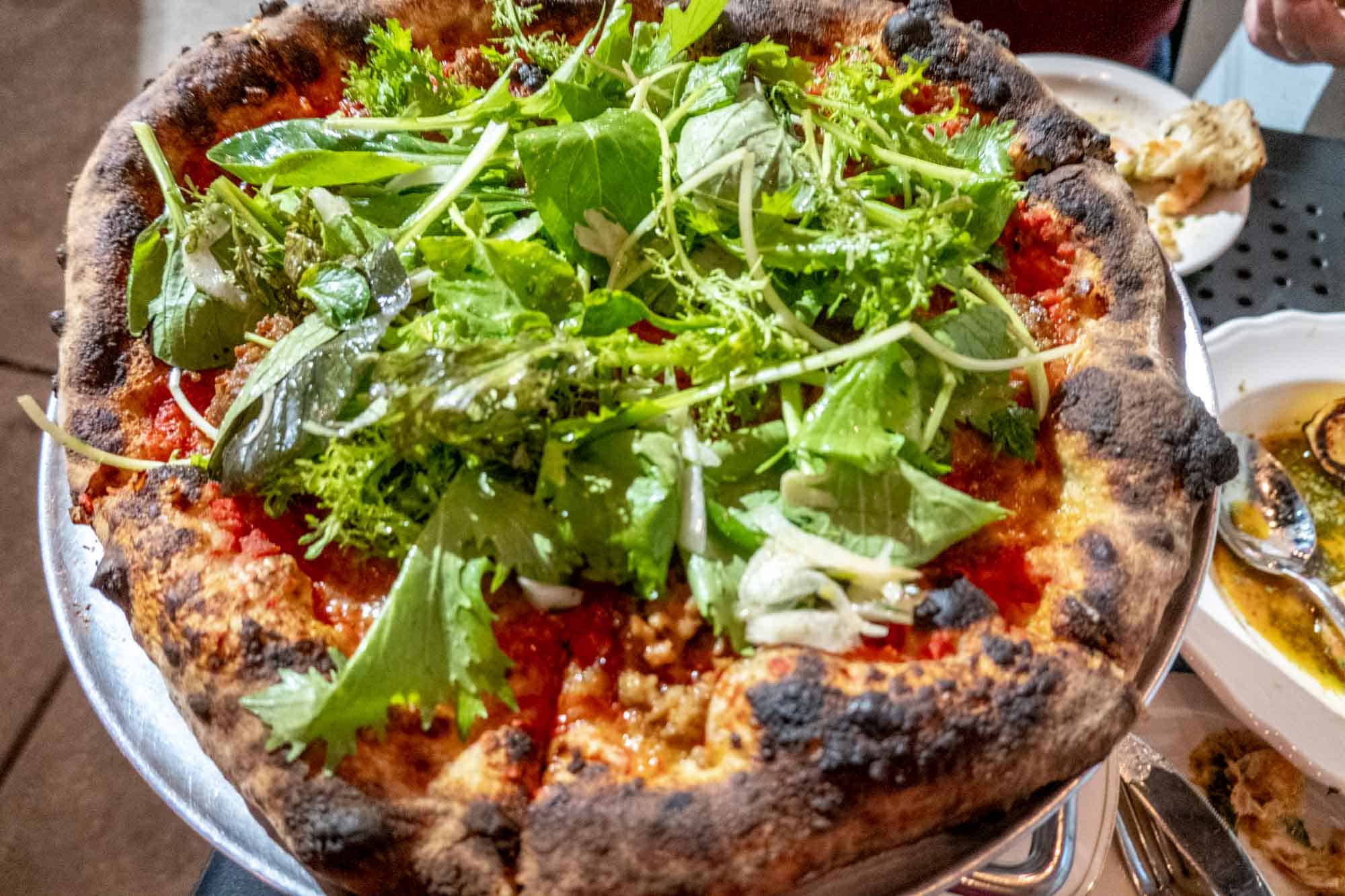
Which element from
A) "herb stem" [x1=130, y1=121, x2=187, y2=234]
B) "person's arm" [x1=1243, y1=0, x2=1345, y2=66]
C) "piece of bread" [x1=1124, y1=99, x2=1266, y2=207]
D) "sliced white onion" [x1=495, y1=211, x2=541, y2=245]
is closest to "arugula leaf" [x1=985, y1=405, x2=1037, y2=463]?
"sliced white onion" [x1=495, y1=211, x2=541, y2=245]

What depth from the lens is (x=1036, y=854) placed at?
5.11 ft

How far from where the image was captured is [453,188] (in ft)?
4.75

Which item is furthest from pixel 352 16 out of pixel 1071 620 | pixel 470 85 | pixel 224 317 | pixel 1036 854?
pixel 1036 854

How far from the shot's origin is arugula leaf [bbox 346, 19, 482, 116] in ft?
5.38

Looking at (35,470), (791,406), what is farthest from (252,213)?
(35,470)

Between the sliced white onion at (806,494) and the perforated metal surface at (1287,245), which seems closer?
the sliced white onion at (806,494)

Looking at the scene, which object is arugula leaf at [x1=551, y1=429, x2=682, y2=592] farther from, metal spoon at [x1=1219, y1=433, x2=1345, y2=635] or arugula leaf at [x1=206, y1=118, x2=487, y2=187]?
metal spoon at [x1=1219, y1=433, x2=1345, y2=635]

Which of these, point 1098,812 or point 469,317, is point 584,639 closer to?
point 469,317

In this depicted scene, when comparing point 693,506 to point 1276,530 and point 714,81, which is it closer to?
point 714,81

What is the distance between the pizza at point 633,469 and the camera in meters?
1.12

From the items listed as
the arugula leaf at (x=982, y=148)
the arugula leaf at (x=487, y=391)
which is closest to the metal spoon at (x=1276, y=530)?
the arugula leaf at (x=982, y=148)

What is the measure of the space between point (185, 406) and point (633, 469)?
69 centimetres

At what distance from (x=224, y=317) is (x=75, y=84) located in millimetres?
3273

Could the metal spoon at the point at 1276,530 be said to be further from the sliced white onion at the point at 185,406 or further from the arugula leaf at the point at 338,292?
the sliced white onion at the point at 185,406
